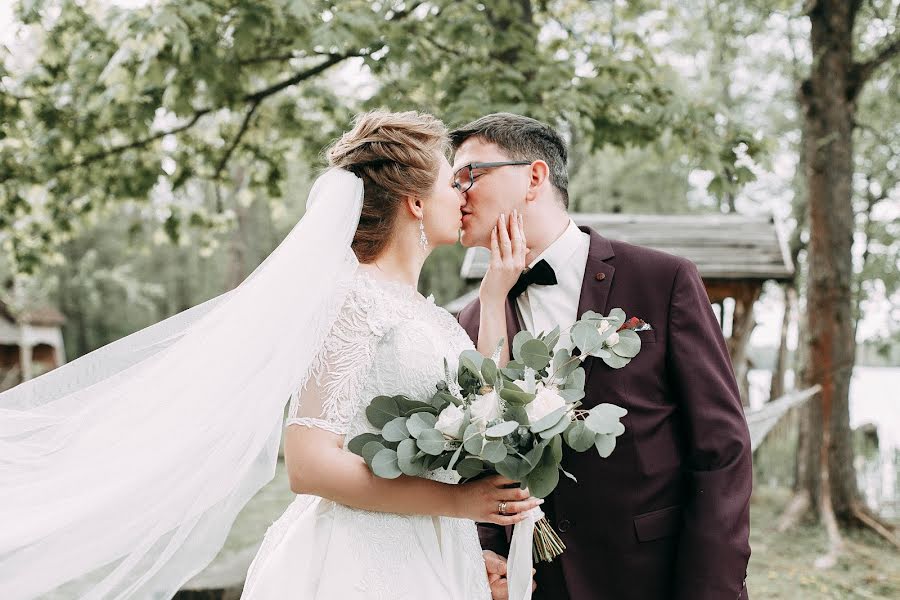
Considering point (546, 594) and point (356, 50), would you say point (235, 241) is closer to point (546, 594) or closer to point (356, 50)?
point (356, 50)

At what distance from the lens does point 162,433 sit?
2.10 m

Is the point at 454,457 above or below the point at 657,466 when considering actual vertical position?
above

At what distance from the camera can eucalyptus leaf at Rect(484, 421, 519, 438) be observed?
6.12ft

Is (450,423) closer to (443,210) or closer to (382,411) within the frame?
(382,411)

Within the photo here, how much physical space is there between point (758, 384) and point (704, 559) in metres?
18.0

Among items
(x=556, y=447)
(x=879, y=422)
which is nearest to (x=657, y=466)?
(x=556, y=447)

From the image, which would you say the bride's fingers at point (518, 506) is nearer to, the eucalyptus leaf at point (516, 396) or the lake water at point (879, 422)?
the eucalyptus leaf at point (516, 396)

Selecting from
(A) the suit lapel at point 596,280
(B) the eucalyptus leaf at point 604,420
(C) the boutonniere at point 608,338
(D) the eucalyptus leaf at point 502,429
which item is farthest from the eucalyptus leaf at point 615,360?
(D) the eucalyptus leaf at point 502,429

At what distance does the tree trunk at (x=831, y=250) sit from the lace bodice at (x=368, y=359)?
7062 mm

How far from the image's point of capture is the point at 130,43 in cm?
486

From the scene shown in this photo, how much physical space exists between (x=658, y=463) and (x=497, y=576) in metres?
0.63

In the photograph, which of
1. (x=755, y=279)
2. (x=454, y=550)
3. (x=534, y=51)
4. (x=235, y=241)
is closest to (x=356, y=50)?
(x=534, y=51)

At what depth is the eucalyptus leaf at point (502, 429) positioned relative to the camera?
6.12 ft

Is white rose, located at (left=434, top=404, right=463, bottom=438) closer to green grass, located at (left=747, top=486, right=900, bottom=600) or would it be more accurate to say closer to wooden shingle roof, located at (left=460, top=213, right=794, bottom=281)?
wooden shingle roof, located at (left=460, top=213, right=794, bottom=281)
